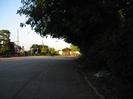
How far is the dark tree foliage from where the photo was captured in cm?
1059

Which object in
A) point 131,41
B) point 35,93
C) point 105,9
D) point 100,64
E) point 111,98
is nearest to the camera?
point 131,41

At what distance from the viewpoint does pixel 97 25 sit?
24.7 m

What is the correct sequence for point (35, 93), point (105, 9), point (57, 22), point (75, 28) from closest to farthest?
point (35, 93)
point (105, 9)
point (75, 28)
point (57, 22)

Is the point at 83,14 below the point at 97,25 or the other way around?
the other way around

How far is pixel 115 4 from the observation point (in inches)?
966

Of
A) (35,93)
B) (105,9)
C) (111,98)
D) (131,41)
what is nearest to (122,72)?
(131,41)

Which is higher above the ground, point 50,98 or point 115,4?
point 115,4

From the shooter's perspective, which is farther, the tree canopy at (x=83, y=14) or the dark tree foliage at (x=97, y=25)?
the tree canopy at (x=83, y=14)

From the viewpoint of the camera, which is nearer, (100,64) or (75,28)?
(100,64)

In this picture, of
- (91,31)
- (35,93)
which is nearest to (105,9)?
(91,31)

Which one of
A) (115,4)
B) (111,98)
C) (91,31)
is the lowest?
(111,98)

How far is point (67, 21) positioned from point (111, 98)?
660 inches

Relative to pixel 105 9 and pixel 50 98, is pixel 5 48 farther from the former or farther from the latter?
pixel 50 98

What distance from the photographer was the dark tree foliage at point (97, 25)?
10587mm
